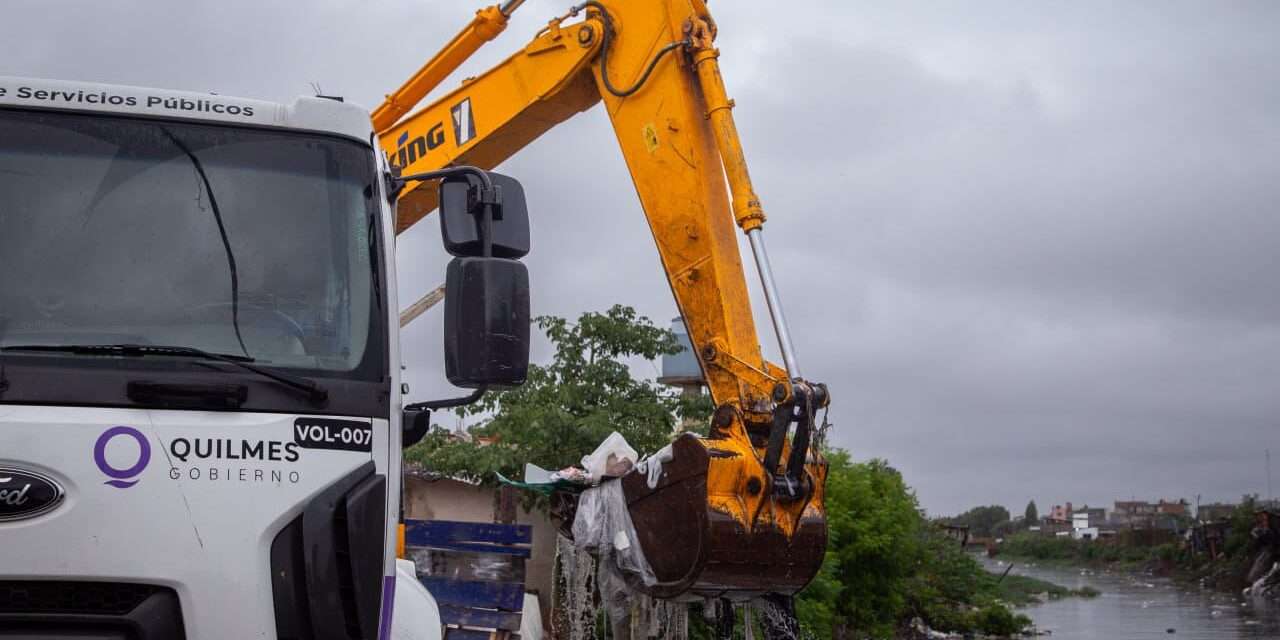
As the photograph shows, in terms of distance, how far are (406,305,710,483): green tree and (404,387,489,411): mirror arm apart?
8322mm

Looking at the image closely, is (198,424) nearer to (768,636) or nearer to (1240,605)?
(768,636)

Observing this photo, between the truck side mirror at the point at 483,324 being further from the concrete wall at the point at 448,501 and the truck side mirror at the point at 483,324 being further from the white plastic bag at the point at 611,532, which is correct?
the concrete wall at the point at 448,501

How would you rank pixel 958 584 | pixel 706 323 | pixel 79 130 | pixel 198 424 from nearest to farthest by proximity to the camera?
pixel 198 424 → pixel 79 130 → pixel 706 323 → pixel 958 584

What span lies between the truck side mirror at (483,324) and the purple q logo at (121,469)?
98 cm

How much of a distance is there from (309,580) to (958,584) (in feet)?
85.0

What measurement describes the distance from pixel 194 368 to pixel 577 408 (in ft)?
32.7

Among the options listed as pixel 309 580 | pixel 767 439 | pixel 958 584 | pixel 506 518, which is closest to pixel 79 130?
pixel 309 580

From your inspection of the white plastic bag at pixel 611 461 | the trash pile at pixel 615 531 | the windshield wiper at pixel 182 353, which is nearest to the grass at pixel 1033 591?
the trash pile at pixel 615 531

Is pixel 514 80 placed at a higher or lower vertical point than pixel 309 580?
higher

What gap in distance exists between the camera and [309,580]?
353 centimetres

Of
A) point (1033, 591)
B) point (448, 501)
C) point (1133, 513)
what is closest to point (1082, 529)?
point (1133, 513)

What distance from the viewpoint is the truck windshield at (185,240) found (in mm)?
3666

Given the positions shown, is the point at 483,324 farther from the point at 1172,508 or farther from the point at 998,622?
the point at 1172,508

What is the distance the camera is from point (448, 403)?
14.3 feet
